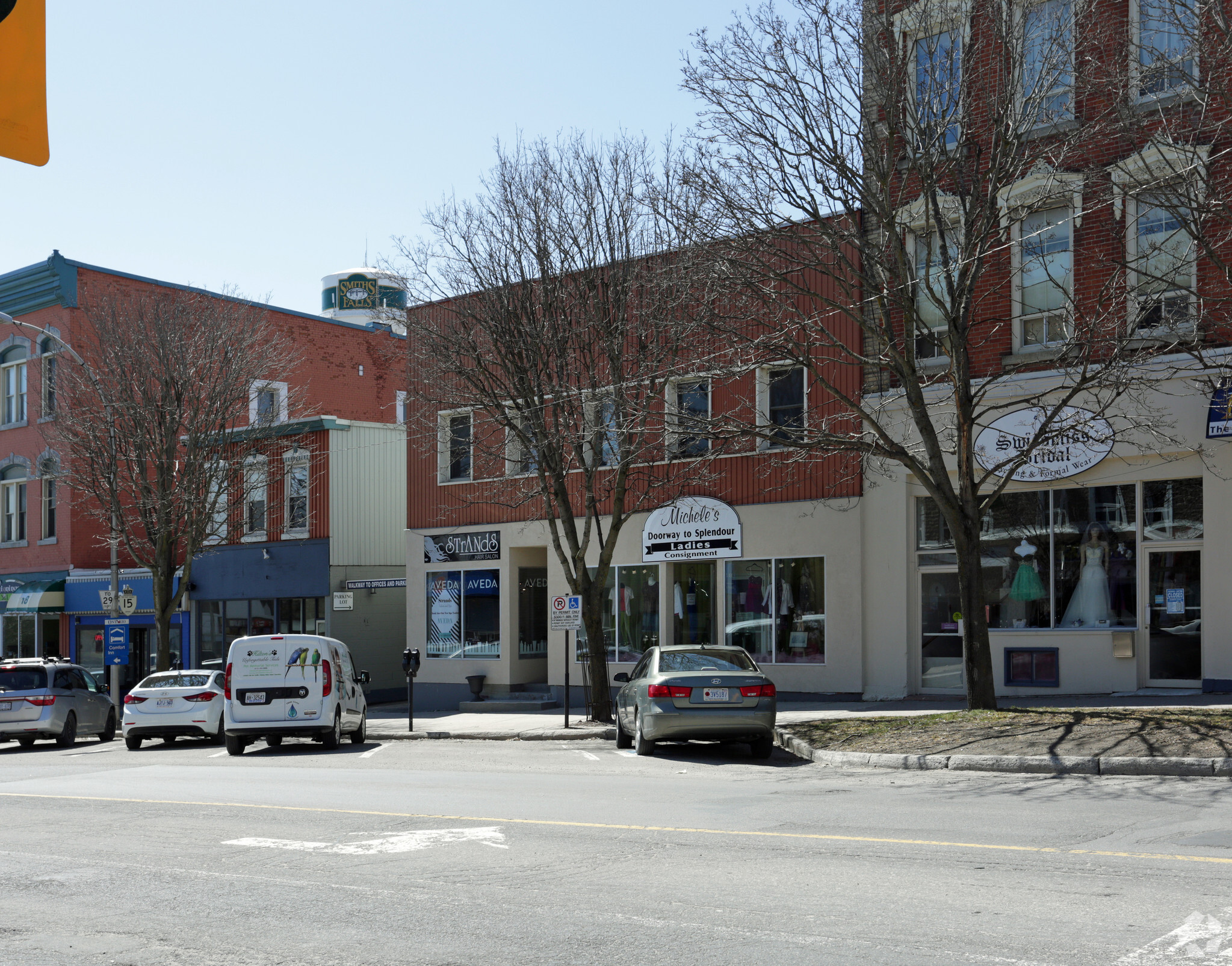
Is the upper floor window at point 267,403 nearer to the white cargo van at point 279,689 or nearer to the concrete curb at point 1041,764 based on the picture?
the white cargo van at point 279,689

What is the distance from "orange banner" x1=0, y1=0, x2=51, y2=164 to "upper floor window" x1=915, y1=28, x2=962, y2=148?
12.5 meters

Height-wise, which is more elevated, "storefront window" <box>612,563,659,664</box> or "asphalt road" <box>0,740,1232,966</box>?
"storefront window" <box>612,563,659,664</box>

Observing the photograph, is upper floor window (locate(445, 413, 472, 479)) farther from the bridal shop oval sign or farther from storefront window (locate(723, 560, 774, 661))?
the bridal shop oval sign

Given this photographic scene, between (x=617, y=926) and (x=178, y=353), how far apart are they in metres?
23.7

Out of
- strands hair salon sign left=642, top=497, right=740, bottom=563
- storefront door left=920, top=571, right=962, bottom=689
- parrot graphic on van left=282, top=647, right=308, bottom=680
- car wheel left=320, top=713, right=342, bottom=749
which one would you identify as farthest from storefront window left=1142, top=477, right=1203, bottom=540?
parrot graphic on van left=282, top=647, right=308, bottom=680

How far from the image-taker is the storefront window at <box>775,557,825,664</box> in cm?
2245

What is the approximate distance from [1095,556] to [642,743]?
8154 millimetres

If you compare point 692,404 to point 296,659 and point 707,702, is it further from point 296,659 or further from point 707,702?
point 707,702

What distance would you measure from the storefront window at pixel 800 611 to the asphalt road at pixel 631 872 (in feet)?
29.6

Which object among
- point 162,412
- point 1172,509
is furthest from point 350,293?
point 1172,509

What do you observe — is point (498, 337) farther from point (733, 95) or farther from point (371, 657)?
point (371, 657)

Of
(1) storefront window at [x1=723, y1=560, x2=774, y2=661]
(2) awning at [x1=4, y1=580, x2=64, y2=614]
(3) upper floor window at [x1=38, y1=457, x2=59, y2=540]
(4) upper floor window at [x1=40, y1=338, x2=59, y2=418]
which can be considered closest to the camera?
(1) storefront window at [x1=723, y1=560, x2=774, y2=661]

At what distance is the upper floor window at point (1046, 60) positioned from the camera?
1535cm

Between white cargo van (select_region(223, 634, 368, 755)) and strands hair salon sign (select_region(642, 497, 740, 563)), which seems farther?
strands hair salon sign (select_region(642, 497, 740, 563))
